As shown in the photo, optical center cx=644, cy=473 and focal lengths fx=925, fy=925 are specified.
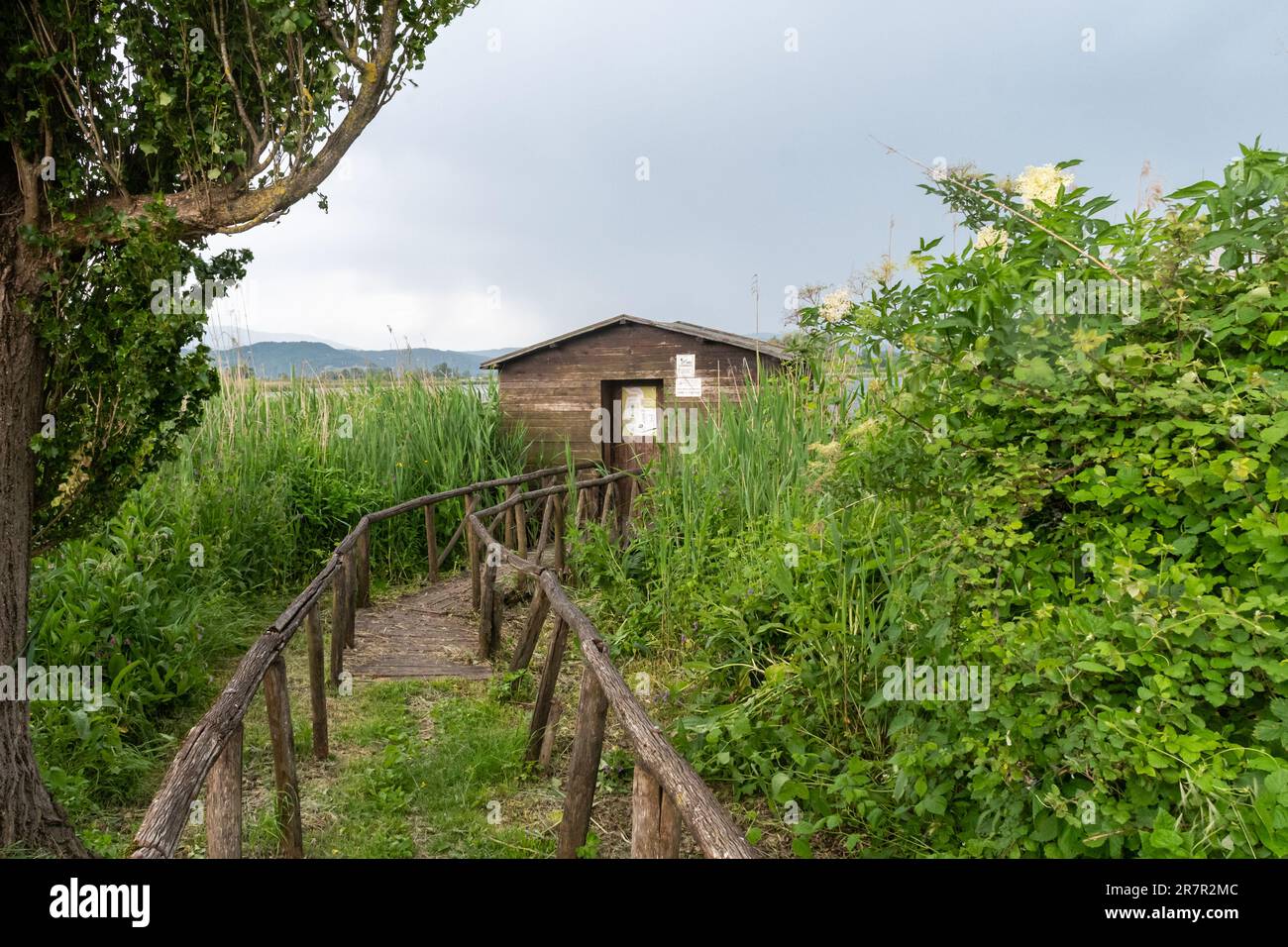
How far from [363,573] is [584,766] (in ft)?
19.2

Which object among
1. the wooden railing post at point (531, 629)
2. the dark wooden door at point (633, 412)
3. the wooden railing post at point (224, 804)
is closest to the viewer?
the wooden railing post at point (224, 804)

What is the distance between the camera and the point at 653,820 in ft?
10.7

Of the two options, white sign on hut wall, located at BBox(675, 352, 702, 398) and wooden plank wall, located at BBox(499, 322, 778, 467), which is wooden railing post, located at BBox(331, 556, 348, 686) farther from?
white sign on hut wall, located at BBox(675, 352, 702, 398)

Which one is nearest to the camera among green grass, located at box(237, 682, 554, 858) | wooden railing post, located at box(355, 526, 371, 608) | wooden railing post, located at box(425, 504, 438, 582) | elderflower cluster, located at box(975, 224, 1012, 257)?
elderflower cluster, located at box(975, 224, 1012, 257)

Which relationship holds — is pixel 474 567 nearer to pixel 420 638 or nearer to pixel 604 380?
pixel 420 638

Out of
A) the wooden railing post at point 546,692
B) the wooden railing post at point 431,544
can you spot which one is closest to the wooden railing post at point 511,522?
the wooden railing post at point 431,544

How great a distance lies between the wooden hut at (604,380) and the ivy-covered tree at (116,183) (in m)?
11.4

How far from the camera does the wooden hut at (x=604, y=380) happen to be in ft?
52.3

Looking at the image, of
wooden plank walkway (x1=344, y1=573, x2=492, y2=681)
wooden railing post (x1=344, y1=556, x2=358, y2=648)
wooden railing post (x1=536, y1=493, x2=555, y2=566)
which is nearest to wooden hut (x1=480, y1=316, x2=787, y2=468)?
wooden railing post (x1=536, y1=493, x2=555, y2=566)

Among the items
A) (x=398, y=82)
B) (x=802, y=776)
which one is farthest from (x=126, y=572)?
(x=802, y=776)

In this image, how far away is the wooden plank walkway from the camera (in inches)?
306

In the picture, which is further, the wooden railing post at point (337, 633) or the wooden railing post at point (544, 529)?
the wooden railing post at point (544, 529)

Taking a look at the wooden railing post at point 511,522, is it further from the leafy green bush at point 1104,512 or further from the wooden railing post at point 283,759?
the leafy green bush at point 1104,512

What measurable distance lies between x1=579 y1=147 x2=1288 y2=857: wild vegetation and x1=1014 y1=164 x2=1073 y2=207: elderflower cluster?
0.04 feet
